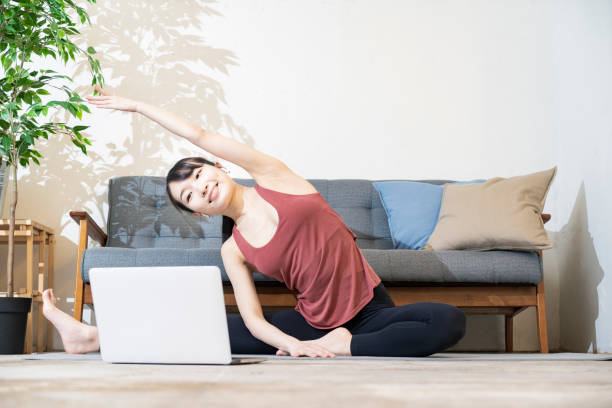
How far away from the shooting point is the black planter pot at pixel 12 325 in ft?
7.61

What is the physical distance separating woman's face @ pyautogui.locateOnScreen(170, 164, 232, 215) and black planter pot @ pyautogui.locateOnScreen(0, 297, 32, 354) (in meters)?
1.04

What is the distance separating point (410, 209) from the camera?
2.89 m

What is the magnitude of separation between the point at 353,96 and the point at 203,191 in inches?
72.2

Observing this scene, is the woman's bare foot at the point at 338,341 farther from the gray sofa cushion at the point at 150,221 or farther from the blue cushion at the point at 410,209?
the gray sofa cushion at the point at 150,221

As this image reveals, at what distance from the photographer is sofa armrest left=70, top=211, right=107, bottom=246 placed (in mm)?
2450

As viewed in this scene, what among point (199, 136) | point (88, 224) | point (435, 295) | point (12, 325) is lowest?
point (12, 325)

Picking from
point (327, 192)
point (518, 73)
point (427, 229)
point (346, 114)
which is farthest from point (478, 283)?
point (518, 73)

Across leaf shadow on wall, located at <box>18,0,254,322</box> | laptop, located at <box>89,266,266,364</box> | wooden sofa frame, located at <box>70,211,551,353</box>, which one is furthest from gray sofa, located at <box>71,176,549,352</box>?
laptop, located at <box>89,266,266,364</box>

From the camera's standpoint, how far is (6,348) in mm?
2316

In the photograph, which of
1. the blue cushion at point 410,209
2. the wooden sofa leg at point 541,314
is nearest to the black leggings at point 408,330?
the wooden sofa leg at point 541,314

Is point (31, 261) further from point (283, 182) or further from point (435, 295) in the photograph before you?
point (435, 295)

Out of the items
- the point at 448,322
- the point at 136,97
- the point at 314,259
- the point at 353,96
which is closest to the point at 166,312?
the point at 314,259

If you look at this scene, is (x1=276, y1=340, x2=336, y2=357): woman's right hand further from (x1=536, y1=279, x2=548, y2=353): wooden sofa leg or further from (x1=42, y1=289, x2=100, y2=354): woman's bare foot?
(x1=536, y1=279, x2=548, y2=353): wooden sofa leg

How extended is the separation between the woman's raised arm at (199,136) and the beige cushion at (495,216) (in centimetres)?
106
